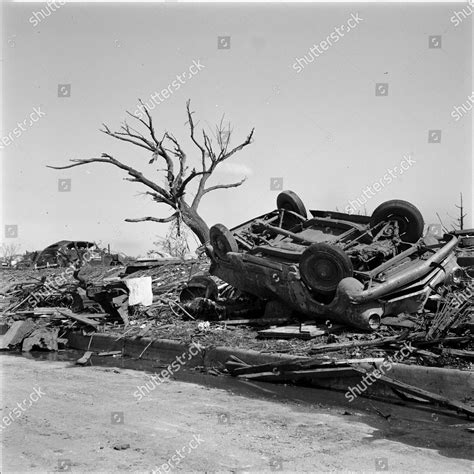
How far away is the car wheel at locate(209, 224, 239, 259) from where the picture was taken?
1123 centimetres

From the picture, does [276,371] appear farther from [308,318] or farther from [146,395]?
[308,318]

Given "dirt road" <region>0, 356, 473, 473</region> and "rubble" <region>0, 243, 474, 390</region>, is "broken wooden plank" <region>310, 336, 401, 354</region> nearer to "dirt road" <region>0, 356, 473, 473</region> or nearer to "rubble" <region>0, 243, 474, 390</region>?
"rubble" <region>0, 243, 474, 390</region>

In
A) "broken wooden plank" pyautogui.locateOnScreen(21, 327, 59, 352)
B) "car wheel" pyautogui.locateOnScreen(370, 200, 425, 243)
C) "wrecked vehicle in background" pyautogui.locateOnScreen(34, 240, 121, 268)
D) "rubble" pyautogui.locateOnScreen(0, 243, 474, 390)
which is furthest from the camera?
"wrecked vehicle in background" pyautogui.locateOnScreen(34, 240, 121, 268)

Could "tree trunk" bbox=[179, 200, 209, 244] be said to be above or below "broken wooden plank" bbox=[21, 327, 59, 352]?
above

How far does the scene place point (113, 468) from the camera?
4742 millimetres

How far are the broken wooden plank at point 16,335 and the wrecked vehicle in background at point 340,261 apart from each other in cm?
374

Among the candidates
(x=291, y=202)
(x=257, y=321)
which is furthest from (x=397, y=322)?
(x=291, y=202)

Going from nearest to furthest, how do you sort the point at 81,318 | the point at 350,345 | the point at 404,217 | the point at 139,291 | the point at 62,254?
the point at 350,345
the point at 404,217
the point at 81,318
the point at 139,291
the point at 62,254

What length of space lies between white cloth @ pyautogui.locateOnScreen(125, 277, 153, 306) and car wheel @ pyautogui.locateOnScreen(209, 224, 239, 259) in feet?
7.90

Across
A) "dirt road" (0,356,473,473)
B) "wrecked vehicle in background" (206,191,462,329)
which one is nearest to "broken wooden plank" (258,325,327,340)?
"wrecked vehicle in background" (206,191,462,329)

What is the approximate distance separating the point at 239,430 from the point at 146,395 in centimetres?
195

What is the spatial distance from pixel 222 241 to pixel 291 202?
6.40 feet

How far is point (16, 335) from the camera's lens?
12070mm

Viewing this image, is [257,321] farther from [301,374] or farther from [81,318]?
[81,318]
